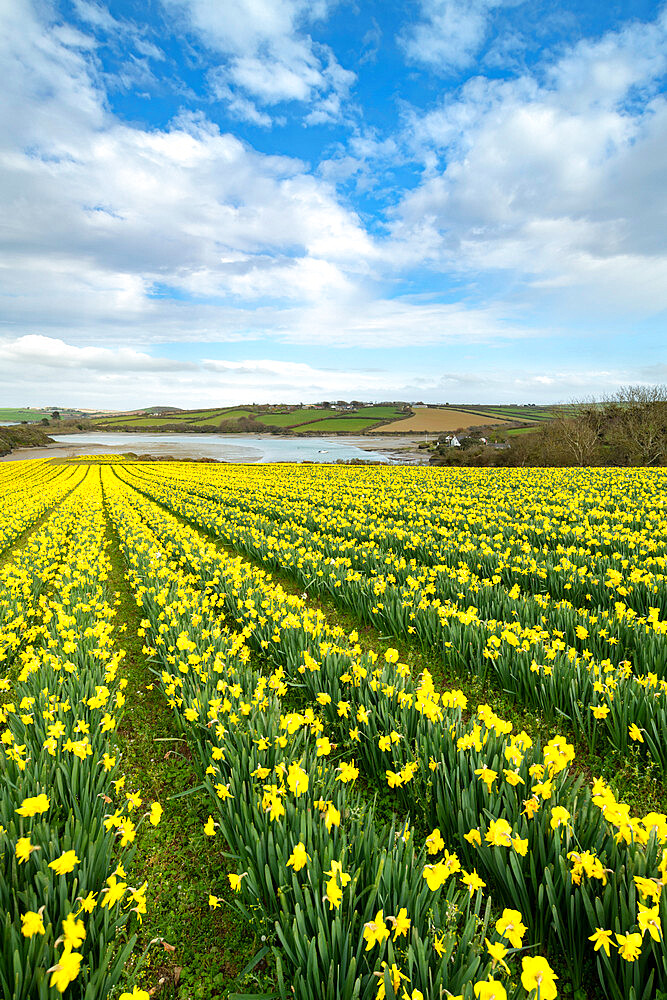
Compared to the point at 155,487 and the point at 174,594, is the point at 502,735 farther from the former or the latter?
the point at 155,487

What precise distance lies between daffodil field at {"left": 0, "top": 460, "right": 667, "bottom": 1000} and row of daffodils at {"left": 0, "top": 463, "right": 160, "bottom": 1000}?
0.06 feet

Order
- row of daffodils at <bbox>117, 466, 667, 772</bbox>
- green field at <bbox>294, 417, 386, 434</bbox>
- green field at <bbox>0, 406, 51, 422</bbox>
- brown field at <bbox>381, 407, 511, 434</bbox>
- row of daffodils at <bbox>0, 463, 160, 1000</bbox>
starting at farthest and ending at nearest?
green field at <bbox>0, 406, 51, 422</bbox>
green field at <bbox>294, 417, 386, 434</bbox>
brown field at <bbox>381, 407, 511, 434</bbox>
row of daffodils at <bbox>117, 466, 667, 772</bbox>
row of daffodils at <bbox>0, 463, 160, 1000</bbox>

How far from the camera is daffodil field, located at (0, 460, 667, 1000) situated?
188cm

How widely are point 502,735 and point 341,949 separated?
1.64 meters

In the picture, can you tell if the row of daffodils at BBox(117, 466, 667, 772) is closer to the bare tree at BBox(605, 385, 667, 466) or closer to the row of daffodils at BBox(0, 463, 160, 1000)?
the row of daffodils at BBox(0, 463, 160, 1000)

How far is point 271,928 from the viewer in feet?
7.49

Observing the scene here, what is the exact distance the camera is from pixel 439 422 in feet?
345

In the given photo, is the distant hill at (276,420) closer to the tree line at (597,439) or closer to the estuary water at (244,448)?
the estuary water at (244,448)

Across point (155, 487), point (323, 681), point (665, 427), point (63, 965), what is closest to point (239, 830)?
point (63, 965)

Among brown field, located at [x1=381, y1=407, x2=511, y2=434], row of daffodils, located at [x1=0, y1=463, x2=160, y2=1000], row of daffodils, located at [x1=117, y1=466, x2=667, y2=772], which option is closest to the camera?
row of daffodils, located at [x1=0, y1=463, x2=160, y2=1000]

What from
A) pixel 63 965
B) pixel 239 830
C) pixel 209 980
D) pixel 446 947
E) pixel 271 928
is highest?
pixel 63 965

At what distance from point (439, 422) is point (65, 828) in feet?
355

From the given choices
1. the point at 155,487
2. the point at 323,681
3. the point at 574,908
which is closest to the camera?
the point at 574,908

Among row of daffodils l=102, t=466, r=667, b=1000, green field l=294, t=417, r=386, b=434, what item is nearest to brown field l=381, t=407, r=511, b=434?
green field l=294, t=417, r=386, b=434
